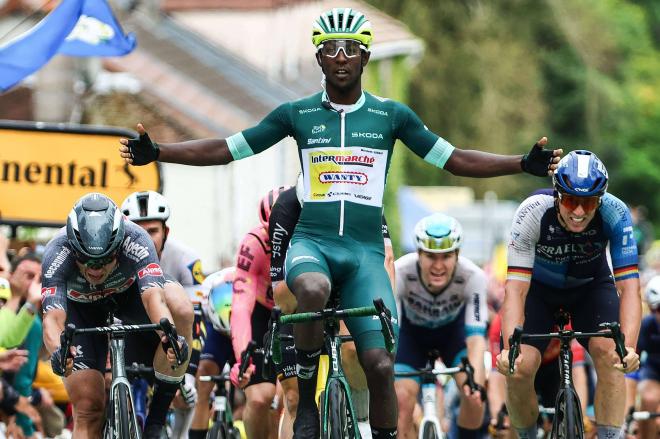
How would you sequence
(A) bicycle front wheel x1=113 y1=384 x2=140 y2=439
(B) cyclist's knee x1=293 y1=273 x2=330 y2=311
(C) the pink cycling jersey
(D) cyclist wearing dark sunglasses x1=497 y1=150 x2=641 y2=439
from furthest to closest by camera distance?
(C) the pink cycling jersey, (D) cyclist wearing dark sunglasses x1=497 y1=150 x2=641 y2=439, (A) bicycle front wheel x1=113 y1=384 x2=140 y2=439, (B) cyclist's knee x1=293 y1=273 x2=330 y2=311

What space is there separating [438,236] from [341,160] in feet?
10.2

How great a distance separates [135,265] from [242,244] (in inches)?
77.5

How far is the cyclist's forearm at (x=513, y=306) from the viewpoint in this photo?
37.9 feet

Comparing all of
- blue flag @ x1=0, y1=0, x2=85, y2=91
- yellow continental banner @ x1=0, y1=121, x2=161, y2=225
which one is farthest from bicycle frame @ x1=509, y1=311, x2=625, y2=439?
blue flag @ x1=0, y1=0, x2=85, y2=91

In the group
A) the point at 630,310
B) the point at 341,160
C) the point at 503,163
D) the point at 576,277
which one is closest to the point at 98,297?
the point at 341,160

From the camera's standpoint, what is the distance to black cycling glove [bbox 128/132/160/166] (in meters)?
10.3

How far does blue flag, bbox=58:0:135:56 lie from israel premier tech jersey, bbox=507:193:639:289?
781 centimetres

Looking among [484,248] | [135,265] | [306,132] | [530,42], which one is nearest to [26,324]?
[135,265]

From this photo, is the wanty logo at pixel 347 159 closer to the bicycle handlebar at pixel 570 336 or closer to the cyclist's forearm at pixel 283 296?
Answer: the bicycle handlebar at pixel 570 336

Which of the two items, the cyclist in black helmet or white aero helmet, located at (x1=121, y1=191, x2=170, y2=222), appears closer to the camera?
the cyclist in black helmet

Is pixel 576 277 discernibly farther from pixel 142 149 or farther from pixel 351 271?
pixel 142 149

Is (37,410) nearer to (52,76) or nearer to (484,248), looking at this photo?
(52,76)

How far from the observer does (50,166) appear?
17156 millimetres

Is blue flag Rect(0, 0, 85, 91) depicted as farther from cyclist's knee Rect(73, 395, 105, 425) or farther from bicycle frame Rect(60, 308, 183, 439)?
bicycle frame Rect(60, 308, 183, 439)
